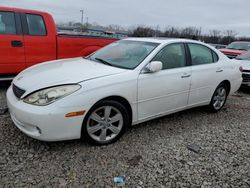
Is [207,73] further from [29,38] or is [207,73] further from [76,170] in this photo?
[29,38]

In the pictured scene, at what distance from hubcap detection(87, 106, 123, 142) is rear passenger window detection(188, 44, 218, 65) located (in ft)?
5.98

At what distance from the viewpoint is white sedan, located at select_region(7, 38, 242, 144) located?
8.66 ft

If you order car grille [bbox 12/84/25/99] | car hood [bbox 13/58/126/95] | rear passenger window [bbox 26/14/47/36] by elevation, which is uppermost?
rear passenger window [bbox 26/14/47/36]

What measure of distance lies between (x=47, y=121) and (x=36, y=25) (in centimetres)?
346

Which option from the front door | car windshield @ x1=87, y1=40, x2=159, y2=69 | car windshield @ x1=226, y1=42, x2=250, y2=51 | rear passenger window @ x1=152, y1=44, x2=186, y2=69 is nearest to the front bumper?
the front door

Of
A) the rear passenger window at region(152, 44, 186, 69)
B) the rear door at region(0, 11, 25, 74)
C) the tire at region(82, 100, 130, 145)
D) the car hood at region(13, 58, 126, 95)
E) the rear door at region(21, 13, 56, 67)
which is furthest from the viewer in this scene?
the rear door at region(21, 13, 56, 67)

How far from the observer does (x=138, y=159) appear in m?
2.86

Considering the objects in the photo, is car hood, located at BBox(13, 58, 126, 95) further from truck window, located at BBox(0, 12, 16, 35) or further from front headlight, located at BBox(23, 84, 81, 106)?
truck window, located at BBox(0, 12, 16, 35)

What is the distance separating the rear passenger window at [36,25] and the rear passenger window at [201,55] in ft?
11.1

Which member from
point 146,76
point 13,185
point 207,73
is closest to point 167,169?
point 146,76

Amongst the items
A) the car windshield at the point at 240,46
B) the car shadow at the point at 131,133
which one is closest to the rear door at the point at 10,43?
the car shadow at the point at 131,133

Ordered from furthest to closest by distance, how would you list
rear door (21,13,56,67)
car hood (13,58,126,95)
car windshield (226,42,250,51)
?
car windshield (226,42,250,51), rear door (21,13,56,67), car hood (13,58,126,95)

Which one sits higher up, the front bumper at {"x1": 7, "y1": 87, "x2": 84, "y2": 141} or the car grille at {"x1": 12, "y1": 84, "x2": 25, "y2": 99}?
the car grille at {"x1": 12, "y1": 84, "x2": 25, "y2": 99}

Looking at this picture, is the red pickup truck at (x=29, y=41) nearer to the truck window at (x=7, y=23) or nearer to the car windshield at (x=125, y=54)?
the truck window at (x=7, y=23)
